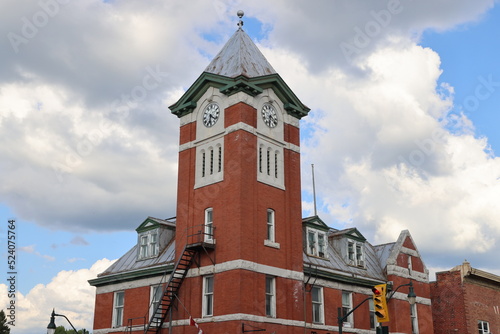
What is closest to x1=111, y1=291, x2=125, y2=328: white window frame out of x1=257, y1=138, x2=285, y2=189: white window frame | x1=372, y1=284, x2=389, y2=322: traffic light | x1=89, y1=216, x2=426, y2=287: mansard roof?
x1=89, y1=216, x2=426, y2=287: mansard roof

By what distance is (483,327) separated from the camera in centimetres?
4822

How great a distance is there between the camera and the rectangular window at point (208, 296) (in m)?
33.0

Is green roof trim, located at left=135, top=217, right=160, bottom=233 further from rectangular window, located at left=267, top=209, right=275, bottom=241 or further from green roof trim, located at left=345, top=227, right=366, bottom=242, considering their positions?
green roof trim, located at left=345, top=227, right=366, bottom=242

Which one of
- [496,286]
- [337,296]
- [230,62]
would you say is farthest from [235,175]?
[496,286]

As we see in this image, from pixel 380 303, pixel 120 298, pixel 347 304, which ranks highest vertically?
pixel 120 298

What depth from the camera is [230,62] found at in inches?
1516

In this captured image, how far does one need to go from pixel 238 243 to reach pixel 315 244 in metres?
9.13

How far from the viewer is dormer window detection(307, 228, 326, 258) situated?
39.5 m

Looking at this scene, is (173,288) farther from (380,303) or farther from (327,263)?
(380,303)

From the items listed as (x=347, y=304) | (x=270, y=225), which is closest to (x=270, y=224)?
(x=270, y=225)

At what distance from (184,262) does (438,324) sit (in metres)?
25.0

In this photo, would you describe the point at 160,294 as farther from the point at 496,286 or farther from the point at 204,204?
the point at 496,286

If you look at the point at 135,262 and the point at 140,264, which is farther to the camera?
the point at 135,262

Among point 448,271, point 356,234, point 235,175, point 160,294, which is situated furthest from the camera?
point 448,271
